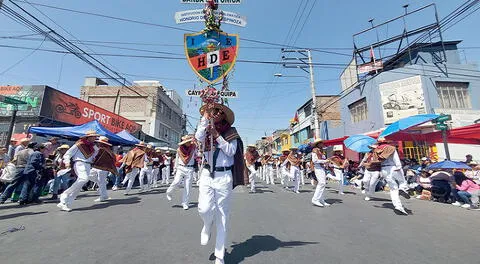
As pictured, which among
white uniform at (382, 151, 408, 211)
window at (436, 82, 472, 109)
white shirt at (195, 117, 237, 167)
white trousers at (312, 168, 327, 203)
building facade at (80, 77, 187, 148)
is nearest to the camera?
white shirt at (195, 117, 237, 167)

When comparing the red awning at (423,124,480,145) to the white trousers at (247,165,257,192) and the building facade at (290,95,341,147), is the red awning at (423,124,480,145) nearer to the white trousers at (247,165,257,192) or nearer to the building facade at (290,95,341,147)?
the white trousers at (247,165,257,192)

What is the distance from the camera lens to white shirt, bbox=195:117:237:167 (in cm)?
299

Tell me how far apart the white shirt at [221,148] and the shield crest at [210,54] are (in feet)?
4.69

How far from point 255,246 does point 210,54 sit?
3265mm

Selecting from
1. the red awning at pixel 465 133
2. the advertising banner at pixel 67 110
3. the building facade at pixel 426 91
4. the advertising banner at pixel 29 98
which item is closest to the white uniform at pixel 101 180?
the advertising banner at pixel 67 110

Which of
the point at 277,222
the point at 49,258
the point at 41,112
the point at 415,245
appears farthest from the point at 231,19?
the point at 41,112

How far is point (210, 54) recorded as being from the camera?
13.9 ft

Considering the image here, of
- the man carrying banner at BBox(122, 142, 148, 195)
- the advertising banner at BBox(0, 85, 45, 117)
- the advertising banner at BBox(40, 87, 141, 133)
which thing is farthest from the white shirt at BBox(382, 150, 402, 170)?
the advertising banner at BBox(0, 85, 45, 117)

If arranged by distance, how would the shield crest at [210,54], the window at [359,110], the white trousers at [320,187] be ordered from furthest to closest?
the window at [359,110], the white trousers at [320,187], the shield crest at [210,54]

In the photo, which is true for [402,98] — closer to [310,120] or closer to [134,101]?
[310,120]

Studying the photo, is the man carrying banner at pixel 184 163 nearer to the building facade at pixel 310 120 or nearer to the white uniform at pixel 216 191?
the white uniform at pixel 216 191

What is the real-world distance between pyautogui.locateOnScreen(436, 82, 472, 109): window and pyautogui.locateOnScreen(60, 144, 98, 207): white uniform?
67.1 feet

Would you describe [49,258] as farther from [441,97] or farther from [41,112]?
[441,97]

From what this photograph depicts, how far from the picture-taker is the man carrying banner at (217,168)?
3.02 metres
